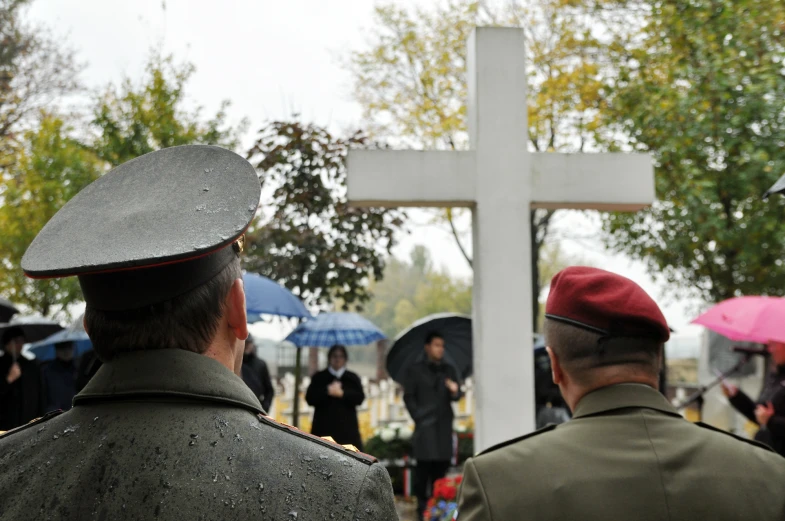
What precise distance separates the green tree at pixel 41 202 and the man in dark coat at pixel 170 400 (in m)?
12.3

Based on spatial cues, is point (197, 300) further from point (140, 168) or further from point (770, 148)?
point (770, 148)

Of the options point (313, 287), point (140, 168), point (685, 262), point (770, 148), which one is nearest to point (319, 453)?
point (140, 168)

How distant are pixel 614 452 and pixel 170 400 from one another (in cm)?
97

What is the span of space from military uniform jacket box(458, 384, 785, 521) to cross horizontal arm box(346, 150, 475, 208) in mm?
3000

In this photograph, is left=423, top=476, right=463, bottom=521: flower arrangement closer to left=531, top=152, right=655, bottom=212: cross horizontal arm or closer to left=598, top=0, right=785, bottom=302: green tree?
left=531, top=152, right=655, bottom=212: cross horizontal arm

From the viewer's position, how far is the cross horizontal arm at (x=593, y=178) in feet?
15.6

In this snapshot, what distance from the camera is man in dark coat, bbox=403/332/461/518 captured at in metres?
7.42

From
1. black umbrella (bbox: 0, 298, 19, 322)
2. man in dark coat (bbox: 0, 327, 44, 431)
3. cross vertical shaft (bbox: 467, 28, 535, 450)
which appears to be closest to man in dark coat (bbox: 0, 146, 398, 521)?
cross vertical shaft (bbox: 467, 28, 535, 450)

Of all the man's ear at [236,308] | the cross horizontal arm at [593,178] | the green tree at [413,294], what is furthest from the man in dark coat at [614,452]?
the green tree at [413,294]

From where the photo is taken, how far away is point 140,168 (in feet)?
4.46

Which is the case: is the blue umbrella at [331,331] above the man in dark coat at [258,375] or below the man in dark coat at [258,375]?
above

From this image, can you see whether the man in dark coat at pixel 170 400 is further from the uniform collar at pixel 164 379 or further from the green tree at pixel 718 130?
the green tree at pixel 718 130

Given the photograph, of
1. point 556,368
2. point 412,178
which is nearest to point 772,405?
point 412,178

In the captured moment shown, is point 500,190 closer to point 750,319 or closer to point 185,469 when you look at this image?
point 750,319
